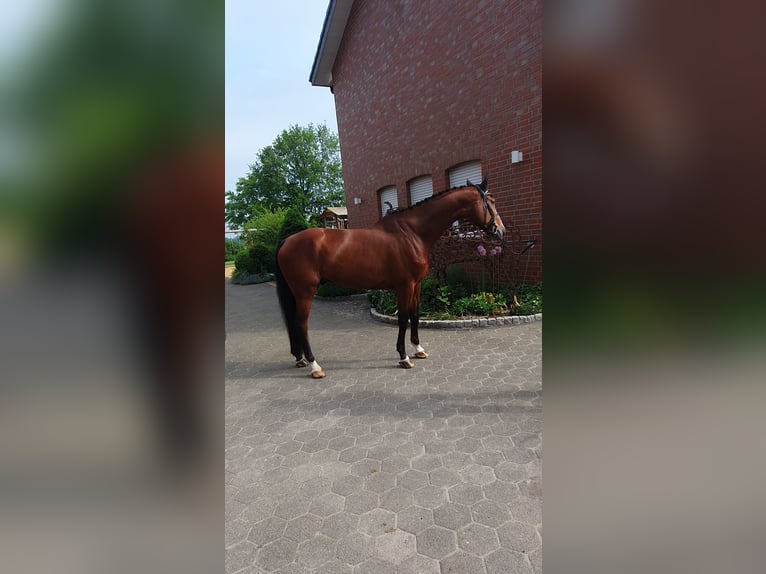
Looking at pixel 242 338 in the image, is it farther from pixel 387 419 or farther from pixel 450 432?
pixel 450 432

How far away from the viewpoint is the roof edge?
1130 centimetres

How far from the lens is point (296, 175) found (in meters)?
42.3

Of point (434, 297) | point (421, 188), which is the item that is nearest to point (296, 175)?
point (421, 188)

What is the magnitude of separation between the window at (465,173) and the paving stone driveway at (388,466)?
4.31 m

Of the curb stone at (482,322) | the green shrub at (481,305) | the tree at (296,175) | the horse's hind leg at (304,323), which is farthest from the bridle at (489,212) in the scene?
the tree at (296,175)

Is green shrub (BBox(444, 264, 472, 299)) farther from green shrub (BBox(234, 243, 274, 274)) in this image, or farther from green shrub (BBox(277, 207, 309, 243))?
green shrub (BBox(234, 243, 274, 274))

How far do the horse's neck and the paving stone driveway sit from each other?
4.85 ft

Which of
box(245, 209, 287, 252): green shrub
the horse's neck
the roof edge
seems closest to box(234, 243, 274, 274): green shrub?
box(245, 209, 287, 252): green shrub

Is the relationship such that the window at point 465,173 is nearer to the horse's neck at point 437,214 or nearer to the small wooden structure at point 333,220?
the horse's neck at point 437,214

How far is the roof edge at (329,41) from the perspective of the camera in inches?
445

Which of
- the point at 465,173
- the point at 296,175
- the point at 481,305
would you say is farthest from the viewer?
the point at 296,175

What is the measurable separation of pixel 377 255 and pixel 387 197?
6992mm
